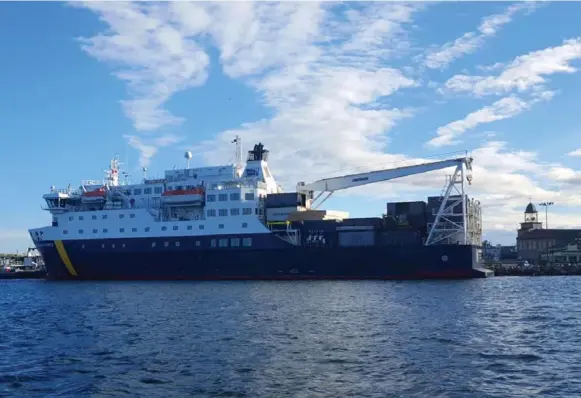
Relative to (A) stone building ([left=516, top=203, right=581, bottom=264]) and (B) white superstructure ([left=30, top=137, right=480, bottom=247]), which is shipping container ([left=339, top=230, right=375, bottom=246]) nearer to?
(B) white superstructure ([left=30, top=137, right=480, bottom=247])

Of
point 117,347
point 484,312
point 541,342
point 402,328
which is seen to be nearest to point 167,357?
point 117,347

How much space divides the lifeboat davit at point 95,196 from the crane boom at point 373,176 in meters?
21.4

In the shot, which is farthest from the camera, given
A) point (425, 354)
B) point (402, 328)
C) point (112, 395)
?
point (402, 328)

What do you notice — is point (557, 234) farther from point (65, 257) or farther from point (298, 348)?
point (298, 348)

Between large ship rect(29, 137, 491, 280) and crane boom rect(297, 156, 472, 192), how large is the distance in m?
0.10

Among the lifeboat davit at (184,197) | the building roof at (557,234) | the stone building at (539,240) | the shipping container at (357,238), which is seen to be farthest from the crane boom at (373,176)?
the building roof at (557,234)

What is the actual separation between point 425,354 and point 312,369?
389cm

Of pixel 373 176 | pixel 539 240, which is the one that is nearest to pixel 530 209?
pixel 539 240

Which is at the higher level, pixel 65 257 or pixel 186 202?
pixel 186 202

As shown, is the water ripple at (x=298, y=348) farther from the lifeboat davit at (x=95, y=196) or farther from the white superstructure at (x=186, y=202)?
the lifeboat davit at (x=95, y=196)

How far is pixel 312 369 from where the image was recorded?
16312 mm

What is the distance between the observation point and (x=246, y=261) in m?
55.1

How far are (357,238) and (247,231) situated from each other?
10438 millimetres

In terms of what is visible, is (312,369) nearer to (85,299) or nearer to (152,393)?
(152,393)
